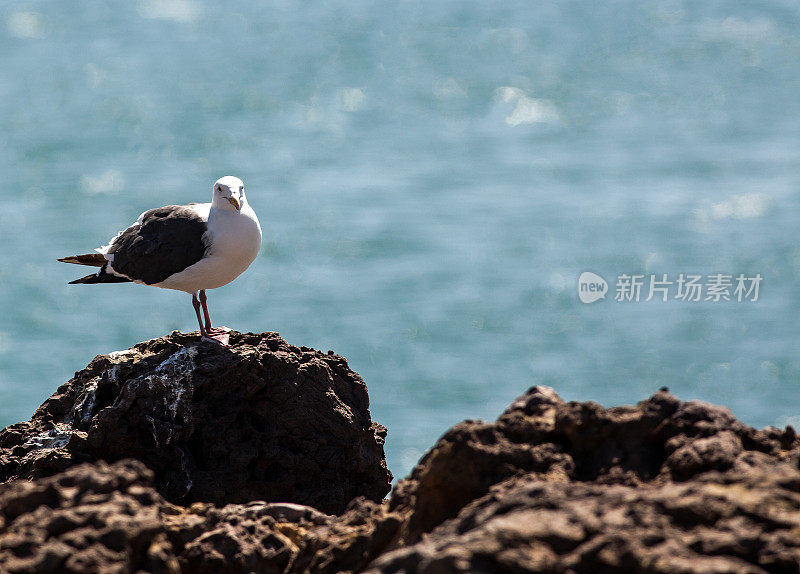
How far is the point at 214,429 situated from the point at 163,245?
2.10m

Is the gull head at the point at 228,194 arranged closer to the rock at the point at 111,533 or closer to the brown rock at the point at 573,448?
the rock at the point at 111,533

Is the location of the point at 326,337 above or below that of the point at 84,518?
above

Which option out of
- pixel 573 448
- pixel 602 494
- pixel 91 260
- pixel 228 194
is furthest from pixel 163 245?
pixel 602 494

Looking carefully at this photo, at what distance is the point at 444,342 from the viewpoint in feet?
113

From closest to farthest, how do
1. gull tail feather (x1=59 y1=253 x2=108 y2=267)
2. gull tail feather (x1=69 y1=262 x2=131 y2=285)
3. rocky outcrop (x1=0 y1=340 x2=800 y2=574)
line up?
rocky outcrop (x1=0 y1=340 x2=800 y2=574)
gull tail feather (x1=69 y1=262 x2=131 y2=285)
gull tail feather (x1=59 y1=253 x2=108 y2=267)

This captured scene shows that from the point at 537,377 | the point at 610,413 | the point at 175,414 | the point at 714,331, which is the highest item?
the point at 714,331

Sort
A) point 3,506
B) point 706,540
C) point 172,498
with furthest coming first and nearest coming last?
point 172,498
point 3,506
point 706,540

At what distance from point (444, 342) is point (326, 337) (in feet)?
10.5

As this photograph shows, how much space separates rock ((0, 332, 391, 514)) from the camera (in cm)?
848

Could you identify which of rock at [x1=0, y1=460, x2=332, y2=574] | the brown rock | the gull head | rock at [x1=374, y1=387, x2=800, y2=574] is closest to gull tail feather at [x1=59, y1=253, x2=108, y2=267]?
the gull head

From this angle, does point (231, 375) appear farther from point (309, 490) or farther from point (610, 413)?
point (610, 413)

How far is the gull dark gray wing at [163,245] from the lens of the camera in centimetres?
1009

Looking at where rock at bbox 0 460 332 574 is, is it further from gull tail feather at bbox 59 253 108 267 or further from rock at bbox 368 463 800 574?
gull tail feather at bbox 59 253 108 267

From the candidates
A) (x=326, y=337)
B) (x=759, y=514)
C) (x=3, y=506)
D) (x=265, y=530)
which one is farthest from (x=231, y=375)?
(x=326, y=337)
